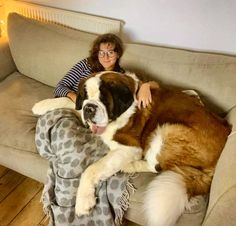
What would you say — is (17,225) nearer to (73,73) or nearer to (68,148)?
(68,148)

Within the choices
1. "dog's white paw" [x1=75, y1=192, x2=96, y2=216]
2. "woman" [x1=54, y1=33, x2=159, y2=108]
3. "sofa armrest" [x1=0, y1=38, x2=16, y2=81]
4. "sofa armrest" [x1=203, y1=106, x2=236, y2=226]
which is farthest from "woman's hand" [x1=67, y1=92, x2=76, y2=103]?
"sofa armrest" [x1=203, y1=106, x2=236, y2=226]

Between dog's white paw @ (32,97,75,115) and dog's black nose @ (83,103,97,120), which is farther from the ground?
dog's black nose @ (83,103,97,120)

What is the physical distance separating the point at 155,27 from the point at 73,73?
2.25 feet

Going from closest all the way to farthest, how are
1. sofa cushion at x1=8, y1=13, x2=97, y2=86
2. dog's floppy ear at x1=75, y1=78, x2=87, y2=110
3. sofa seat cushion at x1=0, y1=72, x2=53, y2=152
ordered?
dog's floppy ear at x1=75, y1=78, x2=87, y2=110 < sofa seat cushion at x1=0, y1=72, x2=53, y2=152 < sofa cushion at x1=8, y1=13, x2=97, y2=86

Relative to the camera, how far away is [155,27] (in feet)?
7.49

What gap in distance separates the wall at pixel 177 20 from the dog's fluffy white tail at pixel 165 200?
109 cm

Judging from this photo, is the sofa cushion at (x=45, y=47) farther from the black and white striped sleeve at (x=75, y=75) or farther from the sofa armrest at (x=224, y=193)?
the sofa armrest at (x=224, y=193)

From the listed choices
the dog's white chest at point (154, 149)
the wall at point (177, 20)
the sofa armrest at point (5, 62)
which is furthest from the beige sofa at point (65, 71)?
the wall at point (177, 20)

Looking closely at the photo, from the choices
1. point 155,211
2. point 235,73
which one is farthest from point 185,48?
point 155,211

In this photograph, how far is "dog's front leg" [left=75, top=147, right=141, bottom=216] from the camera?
1511 millimetres

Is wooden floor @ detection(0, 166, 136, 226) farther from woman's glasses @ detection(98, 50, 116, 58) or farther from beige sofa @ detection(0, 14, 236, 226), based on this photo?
woman's glasses @ detection(98, 50, 116, 58)

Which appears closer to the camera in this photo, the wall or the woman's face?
the woman's face

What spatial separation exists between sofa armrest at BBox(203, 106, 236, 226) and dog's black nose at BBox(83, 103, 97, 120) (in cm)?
63

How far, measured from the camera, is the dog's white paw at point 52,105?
1912 mm
